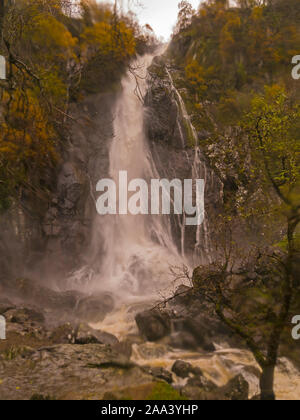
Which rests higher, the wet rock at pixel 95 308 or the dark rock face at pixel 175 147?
the dark rock face at pixel 175 147

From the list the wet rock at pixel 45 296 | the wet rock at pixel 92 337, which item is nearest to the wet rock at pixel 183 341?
the wet rock at pixel 92 337

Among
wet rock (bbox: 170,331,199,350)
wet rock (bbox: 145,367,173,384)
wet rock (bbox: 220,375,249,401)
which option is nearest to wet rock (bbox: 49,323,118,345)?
wet rock (bbox: 170,331,199,350)

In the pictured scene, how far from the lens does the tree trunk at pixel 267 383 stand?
5.30 metres

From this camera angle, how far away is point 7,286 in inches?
483

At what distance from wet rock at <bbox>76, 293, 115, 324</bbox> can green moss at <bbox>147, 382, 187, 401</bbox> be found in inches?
184

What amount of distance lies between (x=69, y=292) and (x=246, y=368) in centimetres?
740

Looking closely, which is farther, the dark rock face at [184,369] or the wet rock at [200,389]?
the dark rock face at [184,369]

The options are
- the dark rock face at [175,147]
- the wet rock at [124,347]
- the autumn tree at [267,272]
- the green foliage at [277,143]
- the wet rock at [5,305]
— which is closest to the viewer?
the autumn tree at [267,272]

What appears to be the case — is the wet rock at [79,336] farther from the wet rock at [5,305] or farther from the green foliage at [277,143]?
the green foliage at [277,143]

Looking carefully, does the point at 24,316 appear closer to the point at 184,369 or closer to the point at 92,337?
the point at 92,337

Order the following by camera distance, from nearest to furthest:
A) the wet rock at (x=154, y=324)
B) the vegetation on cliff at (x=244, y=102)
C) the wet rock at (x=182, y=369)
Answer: the wet rock at (x=182, y=369) → the wet rock at (x=154, y=324) → the vegetation on cliff at (x=244, y=102)

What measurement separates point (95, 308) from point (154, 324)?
288 centimetres

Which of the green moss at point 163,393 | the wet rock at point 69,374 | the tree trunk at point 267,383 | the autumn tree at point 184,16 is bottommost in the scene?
the wet rock at point 69,374

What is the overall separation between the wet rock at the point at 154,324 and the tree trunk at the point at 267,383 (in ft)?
12.4
